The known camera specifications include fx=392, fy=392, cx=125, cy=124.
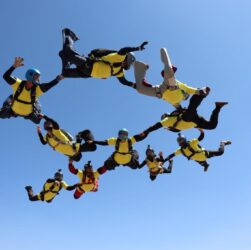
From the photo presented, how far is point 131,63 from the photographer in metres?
15.1

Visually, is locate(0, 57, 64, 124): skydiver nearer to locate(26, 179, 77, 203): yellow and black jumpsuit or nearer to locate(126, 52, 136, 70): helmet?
locate(126, 52, 136, 70): helmet

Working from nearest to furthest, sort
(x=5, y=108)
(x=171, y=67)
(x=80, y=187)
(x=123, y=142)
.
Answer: (x=171, y=67)
(x=5, y=108)
(x=123, y=142)
(x=80, y=187)

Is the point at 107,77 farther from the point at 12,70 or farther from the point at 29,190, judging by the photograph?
the point at 29,190

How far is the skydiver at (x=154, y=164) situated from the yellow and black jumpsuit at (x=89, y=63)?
22.6ft

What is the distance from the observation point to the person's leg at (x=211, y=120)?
1520 centimetres

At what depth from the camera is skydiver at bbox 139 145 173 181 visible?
20562 millimetres

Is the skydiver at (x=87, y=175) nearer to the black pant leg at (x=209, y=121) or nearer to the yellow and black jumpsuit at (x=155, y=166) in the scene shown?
the yellow and black jumpsuit at (x=155, y=166)

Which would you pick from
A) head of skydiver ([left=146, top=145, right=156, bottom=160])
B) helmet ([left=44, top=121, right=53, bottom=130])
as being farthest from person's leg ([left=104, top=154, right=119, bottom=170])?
helmet ([left=44, top=121, right=53, bottom=130])

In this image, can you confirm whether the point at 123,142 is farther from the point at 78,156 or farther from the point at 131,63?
the point at 131,63

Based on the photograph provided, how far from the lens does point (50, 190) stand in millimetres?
21406

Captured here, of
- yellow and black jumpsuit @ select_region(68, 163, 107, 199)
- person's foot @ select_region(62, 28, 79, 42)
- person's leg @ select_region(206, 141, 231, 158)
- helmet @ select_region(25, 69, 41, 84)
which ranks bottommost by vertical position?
yellow and black jumpsuit @ select_region(68, 163, 107, 199)

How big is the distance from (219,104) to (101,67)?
4716 mm

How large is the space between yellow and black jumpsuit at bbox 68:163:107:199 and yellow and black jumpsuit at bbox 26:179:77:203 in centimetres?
51

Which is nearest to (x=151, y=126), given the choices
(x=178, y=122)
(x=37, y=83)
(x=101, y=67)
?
(x=178, y=122)
